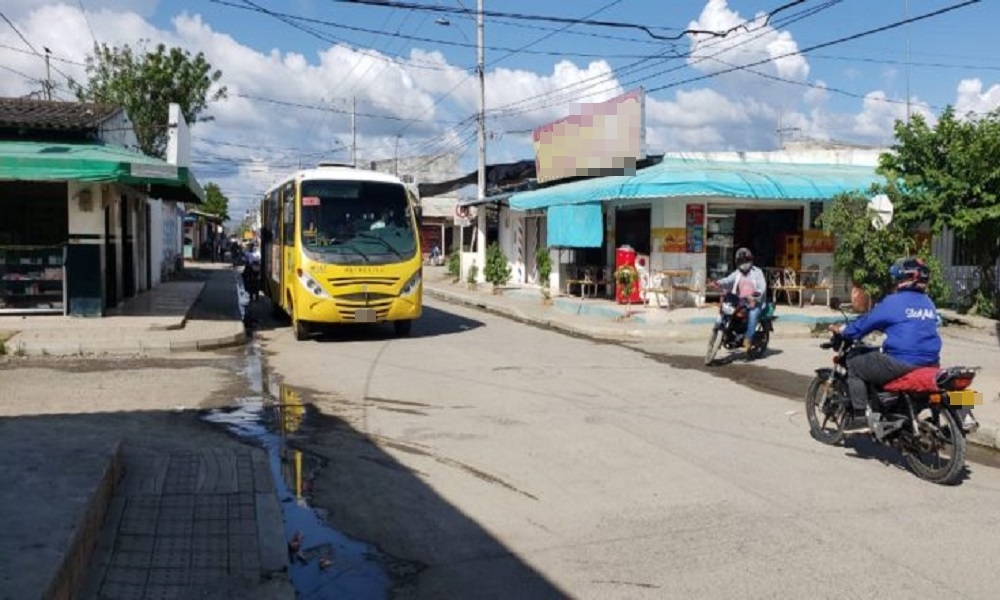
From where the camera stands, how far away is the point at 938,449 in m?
6.64

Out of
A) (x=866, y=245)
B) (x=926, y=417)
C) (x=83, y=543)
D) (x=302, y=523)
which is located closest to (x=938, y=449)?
(x=926, y=417)

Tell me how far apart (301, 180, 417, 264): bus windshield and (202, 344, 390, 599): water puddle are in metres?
5.53

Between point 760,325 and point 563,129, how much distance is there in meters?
12.8

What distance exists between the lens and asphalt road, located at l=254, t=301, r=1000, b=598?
473 centimetres

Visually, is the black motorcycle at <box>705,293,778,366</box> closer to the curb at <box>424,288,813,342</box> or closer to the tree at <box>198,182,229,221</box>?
the curb at <box>424,288,813,342</box>

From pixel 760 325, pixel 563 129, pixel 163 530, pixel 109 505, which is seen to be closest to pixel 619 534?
pixel 163 530

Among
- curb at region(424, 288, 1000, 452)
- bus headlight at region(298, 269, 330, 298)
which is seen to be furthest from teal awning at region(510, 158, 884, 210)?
bus headlight at region(298, 269, 330, 298)

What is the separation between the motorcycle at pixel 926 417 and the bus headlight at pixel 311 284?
358 inches

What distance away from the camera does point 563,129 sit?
24.8m

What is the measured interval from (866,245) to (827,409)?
10.2 metres

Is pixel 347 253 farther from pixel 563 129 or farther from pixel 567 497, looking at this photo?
pixel 563 129

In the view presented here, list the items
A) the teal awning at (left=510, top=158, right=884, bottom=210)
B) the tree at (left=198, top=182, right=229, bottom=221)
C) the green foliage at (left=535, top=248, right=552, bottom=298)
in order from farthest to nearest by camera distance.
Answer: the tree at (left=198, top=182, right=229, bottom=221) < the green foliage at (left=535, top=248, right=552, bottom=298) < the teal awning at (left=510, top=158, right=884, bottom=210)

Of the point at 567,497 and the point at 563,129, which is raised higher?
the point at 563,129

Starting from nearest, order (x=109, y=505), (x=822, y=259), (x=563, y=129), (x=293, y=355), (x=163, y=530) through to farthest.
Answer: (x=163, y=530) → (x=109, y=505) → (x=293, y=355) → (x=822, y=259) → (x=563, y=129)
